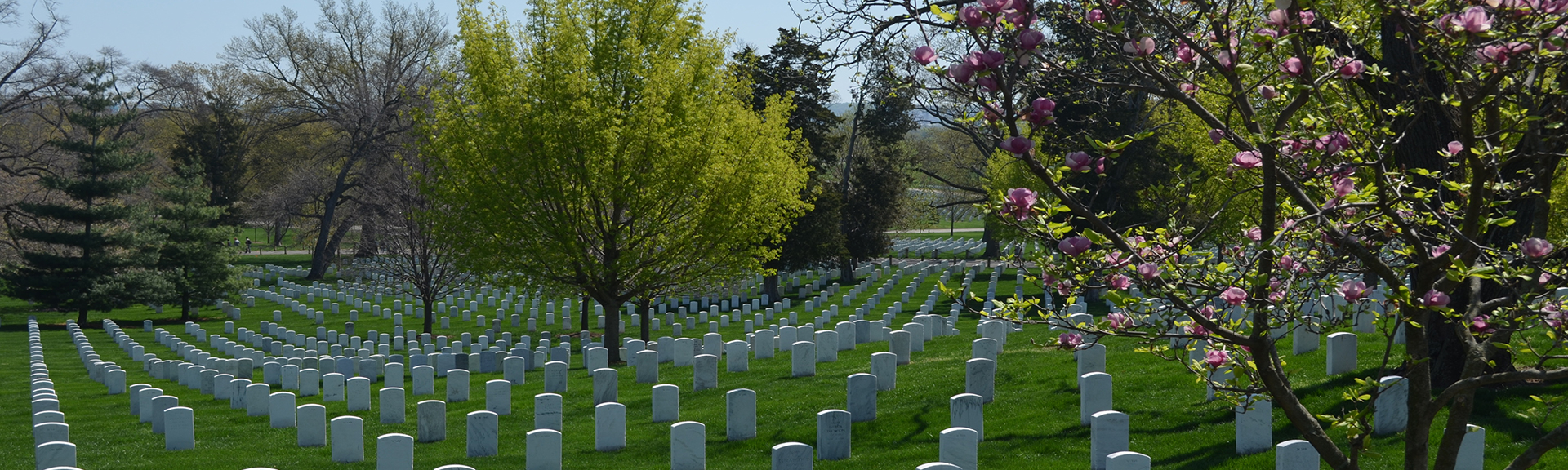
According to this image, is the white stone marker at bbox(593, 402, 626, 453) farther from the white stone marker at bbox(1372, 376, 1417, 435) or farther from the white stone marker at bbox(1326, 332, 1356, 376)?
the white stone marker at bbox(1326, 332, 1356, 376)

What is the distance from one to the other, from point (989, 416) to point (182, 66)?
67.5m

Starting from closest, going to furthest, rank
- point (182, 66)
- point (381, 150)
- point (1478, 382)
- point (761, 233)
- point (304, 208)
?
point (1478, 382) → point (761, 233) → point (381, 150) → point (304, 208) → point (182, 66)

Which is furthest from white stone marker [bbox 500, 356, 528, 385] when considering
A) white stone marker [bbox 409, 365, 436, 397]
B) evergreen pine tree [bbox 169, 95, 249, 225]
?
evergreen pine tree [bbox 169, 95, 249, 225]

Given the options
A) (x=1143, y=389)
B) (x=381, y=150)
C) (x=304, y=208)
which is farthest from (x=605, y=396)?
(x=304, y=208)

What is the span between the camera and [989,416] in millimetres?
9828

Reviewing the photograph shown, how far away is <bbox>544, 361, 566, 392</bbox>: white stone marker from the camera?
532 inches

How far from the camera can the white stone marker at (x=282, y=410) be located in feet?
38.9

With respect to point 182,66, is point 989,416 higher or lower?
lower

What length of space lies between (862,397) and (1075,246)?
622 centimetres

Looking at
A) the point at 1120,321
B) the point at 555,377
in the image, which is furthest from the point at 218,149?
the point at 1120,321

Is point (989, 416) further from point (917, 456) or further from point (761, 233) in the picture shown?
point (761, 233)

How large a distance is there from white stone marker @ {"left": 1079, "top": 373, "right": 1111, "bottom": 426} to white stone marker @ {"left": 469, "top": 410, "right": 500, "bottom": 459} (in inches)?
205

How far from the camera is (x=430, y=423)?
10.5 metres

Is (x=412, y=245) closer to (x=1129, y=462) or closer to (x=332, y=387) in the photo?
(x=332, y=387)
